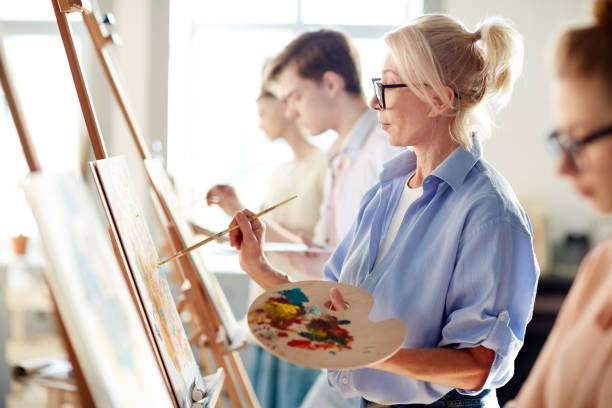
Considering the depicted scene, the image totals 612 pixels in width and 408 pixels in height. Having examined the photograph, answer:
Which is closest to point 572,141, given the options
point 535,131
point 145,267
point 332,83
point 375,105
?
point 375,105

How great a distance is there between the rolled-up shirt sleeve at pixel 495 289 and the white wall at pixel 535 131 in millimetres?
3833

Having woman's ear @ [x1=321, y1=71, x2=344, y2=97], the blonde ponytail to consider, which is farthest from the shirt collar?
woman's ear @ [x1=321, y1=71, x2=344, y2=97]

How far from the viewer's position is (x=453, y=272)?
160 centimetres

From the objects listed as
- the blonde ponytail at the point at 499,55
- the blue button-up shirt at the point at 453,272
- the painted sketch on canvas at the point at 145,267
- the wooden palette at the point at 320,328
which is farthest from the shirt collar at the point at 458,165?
the painted sketch on canvas at the point at 145,267

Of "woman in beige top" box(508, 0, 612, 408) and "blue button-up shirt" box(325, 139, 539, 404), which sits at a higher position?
"woman in beige top" box(508, 0, 612, 408)

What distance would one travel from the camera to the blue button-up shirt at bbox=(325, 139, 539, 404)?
154 centimetres

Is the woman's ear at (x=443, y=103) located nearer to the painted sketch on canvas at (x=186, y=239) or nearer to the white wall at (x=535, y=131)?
the painted sketch on canvas at (x=186, y=239)

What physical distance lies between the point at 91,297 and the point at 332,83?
1.94 metres

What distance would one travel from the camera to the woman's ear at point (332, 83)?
2992mm

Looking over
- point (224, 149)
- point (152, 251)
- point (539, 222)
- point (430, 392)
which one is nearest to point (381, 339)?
point (430, 392)

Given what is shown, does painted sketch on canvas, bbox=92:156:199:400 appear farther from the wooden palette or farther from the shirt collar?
the shirt collar

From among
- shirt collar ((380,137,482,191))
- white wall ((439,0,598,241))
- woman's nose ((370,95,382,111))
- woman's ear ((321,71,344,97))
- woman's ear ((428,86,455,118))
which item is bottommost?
white wall ((439,0,598,241))

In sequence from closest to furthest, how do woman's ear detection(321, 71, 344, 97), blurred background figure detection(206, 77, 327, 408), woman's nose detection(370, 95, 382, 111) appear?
woman's nose detection(370, 95, 382, 111)
woman's ear detection(321, 71, 344, 97)
blurred background figure detection(206, 77, 327, 408)

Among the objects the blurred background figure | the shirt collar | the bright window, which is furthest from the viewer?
the bright window
